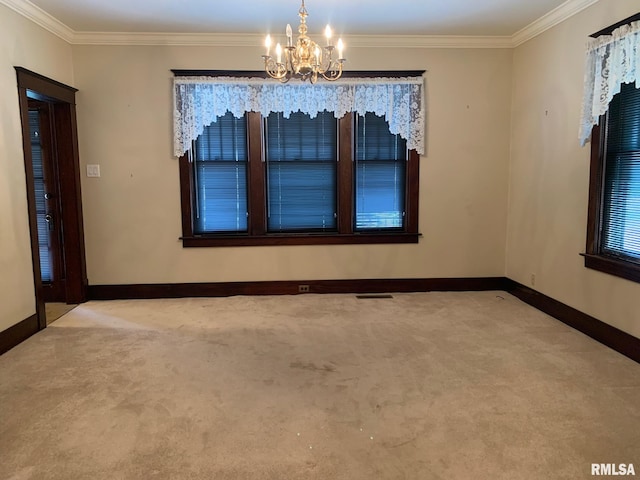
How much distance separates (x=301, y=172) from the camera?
5117 mm

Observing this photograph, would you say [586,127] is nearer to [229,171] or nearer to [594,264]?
[594,264]

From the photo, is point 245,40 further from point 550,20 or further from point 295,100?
point 550,20

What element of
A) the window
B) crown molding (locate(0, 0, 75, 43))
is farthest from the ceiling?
the window

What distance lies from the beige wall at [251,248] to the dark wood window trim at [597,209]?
150 centimetres

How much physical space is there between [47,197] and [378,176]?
3.57 meters

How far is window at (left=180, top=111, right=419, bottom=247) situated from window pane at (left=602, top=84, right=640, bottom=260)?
1.95 m

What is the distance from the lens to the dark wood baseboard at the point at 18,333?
11.6 feet

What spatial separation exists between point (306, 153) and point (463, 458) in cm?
363

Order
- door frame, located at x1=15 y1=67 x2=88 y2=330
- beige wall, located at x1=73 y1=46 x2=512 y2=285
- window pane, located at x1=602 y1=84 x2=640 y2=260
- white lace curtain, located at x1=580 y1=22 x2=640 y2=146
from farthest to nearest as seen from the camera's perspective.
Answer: beige wall, located at x1=73 y1=46 x2=512 y2=285, door frame, located at x1=15 y1=67 x2=88 y2=330, window pane, located at x1=602 y1=84 x2=640 y2=260, white lace curtain, located at x1=580 y1=22 x2=640 y2=146

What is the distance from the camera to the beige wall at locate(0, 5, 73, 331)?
3.59 meters

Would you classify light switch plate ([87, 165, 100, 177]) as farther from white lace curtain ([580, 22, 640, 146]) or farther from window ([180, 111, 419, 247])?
white lace curtain ([580, 22, 640, 146])

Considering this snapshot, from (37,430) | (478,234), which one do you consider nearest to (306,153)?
(478,234)

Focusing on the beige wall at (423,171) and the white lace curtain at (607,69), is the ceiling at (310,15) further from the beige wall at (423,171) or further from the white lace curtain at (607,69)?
the white lace curtain at (607,69)

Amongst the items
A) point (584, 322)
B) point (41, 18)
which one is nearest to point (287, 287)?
point (584, 322)
